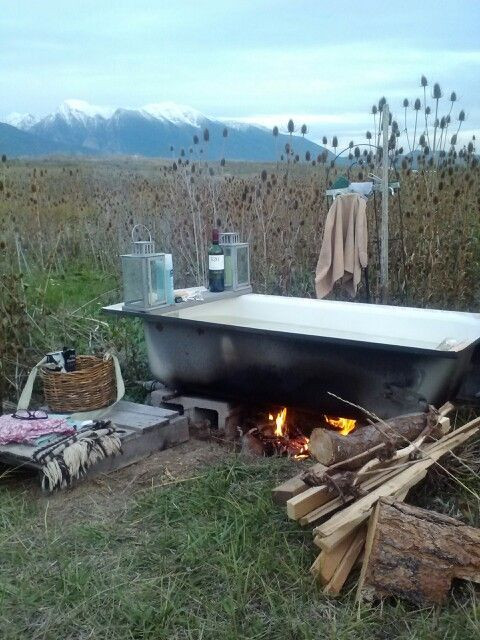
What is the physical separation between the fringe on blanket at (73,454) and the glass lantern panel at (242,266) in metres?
1.45

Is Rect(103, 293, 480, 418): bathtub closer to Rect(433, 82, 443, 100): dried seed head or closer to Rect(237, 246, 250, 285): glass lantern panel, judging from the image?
Rect(237, 246, 250, 285): glass lantern panel

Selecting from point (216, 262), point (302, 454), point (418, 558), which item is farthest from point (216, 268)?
point (418, 558)

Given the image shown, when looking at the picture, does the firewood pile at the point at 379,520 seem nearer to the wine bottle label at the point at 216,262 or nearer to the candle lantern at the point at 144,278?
the candle lantern at the point at 144,278

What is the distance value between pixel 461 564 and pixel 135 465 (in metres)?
1.65

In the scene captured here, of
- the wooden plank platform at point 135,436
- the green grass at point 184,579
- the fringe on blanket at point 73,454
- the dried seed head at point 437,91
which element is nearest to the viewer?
the green grass at point 184,579

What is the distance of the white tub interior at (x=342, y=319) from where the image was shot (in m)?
3.76

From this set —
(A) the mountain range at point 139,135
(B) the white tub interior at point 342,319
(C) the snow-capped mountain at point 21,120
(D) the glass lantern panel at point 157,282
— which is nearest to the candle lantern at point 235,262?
(B) the white tub interior at point 342,319

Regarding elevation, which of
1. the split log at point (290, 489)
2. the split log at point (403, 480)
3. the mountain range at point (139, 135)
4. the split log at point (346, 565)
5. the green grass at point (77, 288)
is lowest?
the split log at point (346, 565)

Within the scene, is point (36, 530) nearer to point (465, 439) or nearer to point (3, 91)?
point (465, 439)

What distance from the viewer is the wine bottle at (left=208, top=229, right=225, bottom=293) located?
14.2 ft

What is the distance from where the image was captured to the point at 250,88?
6129mm

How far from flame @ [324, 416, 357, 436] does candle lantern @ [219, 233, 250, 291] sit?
1.12m

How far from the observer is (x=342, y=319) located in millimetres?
4133

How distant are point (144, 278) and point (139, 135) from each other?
4017 millimetres
